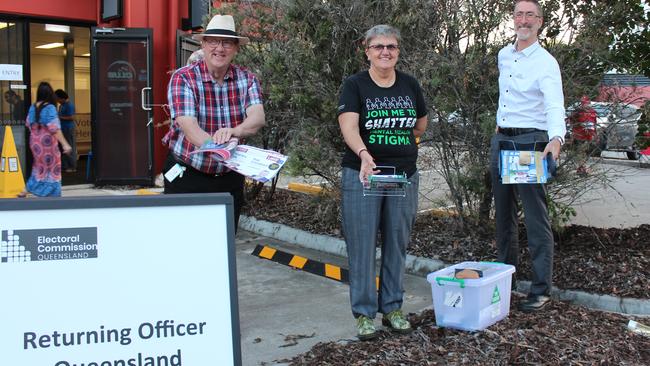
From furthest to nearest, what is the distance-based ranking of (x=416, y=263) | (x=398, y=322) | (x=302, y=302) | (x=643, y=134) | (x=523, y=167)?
(x=416, y=263), (x=643, y=134), (x=302, y=302), (x=523, y=167), (x=398, y=322)

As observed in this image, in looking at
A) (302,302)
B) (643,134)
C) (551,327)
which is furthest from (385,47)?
(643,134)

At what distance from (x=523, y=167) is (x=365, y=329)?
1.48 meters

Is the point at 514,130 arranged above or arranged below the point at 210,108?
below

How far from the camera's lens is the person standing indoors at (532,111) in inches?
169

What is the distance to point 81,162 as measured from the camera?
45.0 ft

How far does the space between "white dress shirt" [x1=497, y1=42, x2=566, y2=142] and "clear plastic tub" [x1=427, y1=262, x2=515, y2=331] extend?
1.00 meters

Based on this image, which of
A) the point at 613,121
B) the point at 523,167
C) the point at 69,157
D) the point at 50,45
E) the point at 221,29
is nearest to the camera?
the point at 221,29

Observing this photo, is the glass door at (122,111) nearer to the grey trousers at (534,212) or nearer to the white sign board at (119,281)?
the grey trousers at (534,212)

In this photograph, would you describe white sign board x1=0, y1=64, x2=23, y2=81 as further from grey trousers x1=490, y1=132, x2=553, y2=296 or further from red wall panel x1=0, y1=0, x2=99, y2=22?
grey trousers x1=490, y1=132, x2=553, y2=296

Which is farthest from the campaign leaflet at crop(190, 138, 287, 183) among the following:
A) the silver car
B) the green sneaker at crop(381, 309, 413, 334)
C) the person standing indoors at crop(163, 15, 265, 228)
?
the silver car

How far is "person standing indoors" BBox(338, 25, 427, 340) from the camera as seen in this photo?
3.87 meters

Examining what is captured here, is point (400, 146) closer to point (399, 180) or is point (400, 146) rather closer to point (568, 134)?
point (399, 180)

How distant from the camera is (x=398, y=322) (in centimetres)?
402

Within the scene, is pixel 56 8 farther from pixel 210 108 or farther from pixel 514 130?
pixel 514 130
